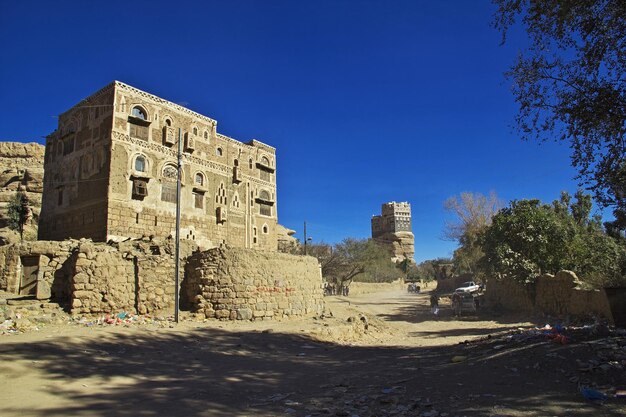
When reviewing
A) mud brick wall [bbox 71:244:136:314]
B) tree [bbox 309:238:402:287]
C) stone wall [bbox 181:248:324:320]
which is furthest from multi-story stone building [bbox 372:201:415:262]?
mud brick wall [bbox 71:244:136:314]

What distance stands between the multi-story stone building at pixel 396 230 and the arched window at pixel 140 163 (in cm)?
7971

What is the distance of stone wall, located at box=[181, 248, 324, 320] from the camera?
16266 millimetres

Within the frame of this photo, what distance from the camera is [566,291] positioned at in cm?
1720

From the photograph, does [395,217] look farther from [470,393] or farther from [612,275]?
[470,393]

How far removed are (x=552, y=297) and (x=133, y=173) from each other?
80.1 feet

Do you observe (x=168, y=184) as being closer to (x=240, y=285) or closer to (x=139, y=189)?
(x=139, y=189)

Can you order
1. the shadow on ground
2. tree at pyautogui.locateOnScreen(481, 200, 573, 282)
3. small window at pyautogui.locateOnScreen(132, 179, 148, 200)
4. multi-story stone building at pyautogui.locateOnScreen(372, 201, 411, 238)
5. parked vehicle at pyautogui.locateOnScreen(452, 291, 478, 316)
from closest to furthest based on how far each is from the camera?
the shadow on ground < tree at pyautogui.locateOnScreen(481, 200, 573, 282) < parked vehicle at pyautogui.locateOnScreen(452, 291, 478, 316) < small window at pyautogui.locateOnScreen(132, 179, 148, 200) < multi-story stone building at pyautogui.locateOnScreen(372, 201, 411, 238)

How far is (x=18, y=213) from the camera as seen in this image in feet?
131

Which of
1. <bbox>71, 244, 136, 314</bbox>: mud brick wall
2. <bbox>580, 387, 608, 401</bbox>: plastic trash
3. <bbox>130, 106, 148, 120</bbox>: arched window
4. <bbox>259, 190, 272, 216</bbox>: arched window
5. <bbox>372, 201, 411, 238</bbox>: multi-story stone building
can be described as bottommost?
<bbox>580, 387, 608, 401</bbox>: plastic trash

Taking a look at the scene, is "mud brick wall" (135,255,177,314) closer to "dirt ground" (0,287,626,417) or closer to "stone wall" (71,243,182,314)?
"stone wall" (71,243,182,314)

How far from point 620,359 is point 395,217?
10201 cm

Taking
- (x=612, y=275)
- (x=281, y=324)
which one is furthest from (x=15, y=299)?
(x=612, y=275)

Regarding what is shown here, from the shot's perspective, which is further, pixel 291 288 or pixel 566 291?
pixel 291 288

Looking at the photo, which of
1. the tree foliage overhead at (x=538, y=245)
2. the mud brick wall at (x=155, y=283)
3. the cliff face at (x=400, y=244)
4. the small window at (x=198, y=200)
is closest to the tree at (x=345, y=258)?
the small window at (x=198, y=200)
